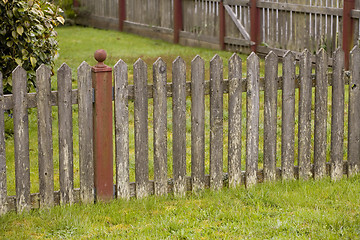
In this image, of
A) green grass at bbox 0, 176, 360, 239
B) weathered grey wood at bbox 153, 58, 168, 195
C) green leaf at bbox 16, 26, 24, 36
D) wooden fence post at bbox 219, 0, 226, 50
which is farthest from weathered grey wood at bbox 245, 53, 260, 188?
wooden fence post at bbox 219, 0, 226, 50

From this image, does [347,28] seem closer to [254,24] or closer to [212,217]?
[254,24]

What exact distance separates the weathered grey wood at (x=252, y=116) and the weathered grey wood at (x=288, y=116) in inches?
10.7

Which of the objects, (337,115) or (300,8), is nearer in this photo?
(337,115)

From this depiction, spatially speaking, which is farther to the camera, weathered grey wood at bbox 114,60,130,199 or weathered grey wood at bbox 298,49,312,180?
weathered grey wood at bbox 298,49,312,180

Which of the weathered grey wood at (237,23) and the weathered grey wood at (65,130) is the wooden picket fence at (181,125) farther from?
the weathered grey wood at (237,23)

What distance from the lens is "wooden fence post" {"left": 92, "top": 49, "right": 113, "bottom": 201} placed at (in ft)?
19.0

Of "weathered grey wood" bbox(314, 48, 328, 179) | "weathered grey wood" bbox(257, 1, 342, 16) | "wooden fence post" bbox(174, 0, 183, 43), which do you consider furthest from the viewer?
"wooden fence post" bbox(174, 0, 183, 43)

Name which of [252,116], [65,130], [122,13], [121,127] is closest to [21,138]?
[65,130]

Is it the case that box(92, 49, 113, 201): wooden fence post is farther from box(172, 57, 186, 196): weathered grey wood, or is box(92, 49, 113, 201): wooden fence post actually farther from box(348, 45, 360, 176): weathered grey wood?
box(348, 45, 360, 176): weathered grey wood

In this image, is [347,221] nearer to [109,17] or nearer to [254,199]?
[254,199]

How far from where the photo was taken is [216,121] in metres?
6.22

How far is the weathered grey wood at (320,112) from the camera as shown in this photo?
6508 millimetres

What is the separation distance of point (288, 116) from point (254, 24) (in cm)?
801

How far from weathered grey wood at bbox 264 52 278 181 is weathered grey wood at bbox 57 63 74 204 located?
1.81 metres
